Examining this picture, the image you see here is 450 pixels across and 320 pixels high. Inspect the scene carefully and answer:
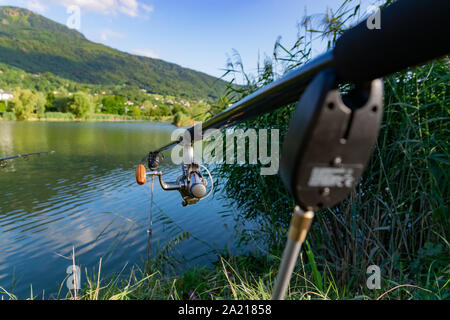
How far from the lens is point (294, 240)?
1.19 feet

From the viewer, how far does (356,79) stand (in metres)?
0.31

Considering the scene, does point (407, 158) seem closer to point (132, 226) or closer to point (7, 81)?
point (132, 226)

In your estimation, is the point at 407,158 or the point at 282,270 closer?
the point at 282,270

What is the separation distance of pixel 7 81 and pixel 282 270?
348 feet

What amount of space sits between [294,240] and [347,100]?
204mm

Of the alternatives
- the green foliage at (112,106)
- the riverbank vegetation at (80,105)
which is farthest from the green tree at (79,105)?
the green foliage at (112,106)

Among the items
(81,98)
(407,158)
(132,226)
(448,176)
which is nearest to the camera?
(448,176)

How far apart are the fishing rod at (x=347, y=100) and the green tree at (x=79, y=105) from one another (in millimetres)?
45652

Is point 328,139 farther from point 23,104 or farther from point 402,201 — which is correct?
point 23,104

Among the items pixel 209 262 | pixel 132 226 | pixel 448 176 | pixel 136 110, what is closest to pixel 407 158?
pixel 448 176

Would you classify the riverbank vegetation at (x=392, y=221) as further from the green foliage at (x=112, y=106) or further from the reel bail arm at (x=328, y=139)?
the green foliage at (x=112, y=106)

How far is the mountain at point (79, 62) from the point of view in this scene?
92688 millimetres

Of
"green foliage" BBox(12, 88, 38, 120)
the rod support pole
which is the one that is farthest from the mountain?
the rod support pole

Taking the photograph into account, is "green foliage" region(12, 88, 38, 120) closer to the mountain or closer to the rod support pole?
the rod support pole
